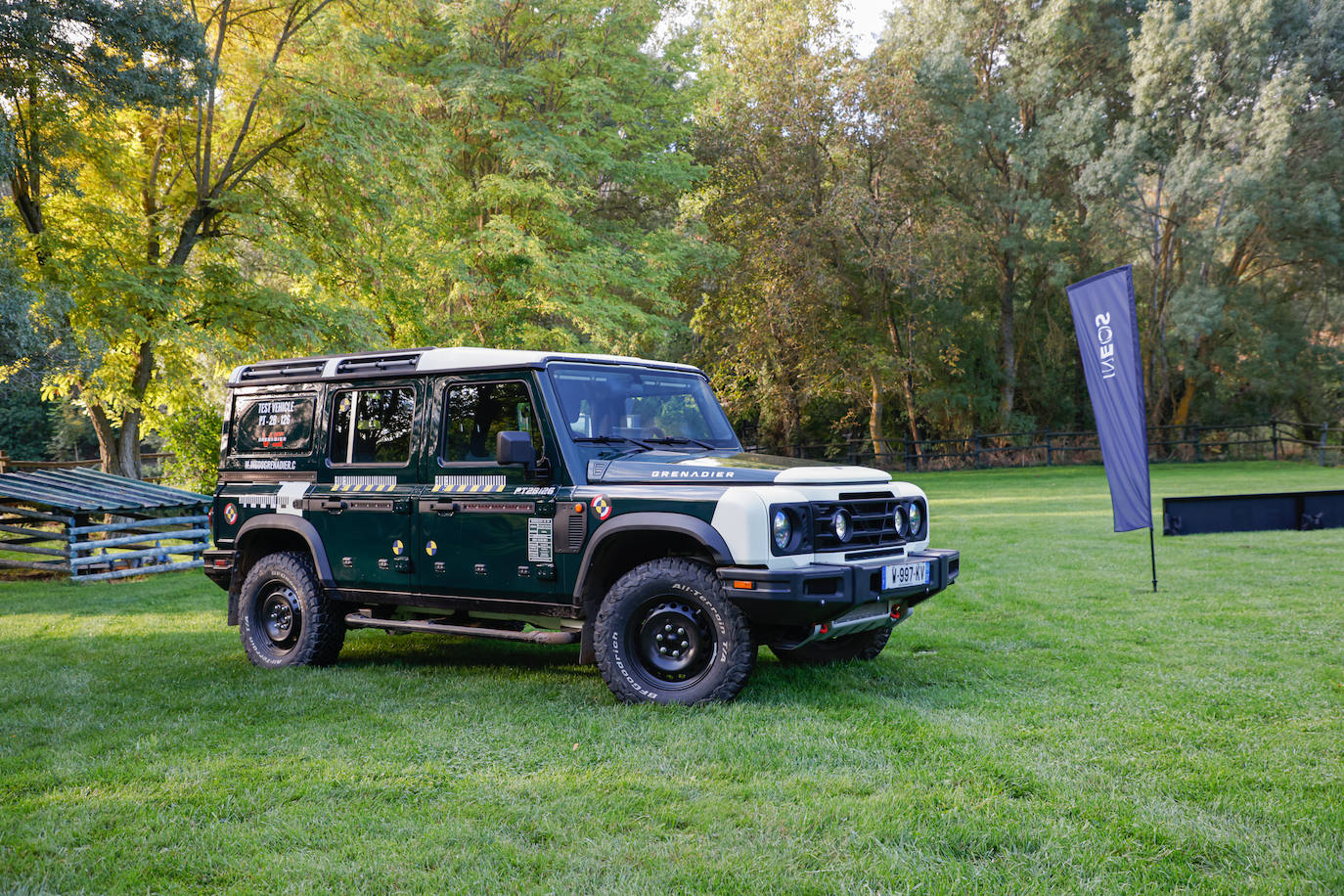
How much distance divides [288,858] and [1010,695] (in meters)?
4.28

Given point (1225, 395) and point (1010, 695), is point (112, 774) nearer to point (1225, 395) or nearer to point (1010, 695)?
point (1010, 695)

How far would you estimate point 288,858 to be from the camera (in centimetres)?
387

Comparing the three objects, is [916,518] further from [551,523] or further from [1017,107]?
[1017,107]

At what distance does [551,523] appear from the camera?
6559mm

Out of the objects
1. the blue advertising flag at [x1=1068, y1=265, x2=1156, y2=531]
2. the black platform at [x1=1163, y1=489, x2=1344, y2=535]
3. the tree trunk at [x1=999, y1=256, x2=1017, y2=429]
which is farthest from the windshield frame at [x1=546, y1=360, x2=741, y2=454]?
the tree trunk at [x1=999, y1=256, x2=1017, y2=429]

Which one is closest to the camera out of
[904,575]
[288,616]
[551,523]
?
[904,575]

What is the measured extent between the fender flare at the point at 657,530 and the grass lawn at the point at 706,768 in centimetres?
83

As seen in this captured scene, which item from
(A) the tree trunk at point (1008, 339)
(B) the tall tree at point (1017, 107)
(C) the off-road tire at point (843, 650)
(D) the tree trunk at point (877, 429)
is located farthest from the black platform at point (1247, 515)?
(A) the tree trunk at point (1008, 339)

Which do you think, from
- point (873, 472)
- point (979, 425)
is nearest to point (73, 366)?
point (873, 472)

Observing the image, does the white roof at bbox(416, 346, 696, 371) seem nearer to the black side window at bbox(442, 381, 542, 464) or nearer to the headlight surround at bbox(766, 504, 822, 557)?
the black side window at bbox(442, 381, 542, 464)

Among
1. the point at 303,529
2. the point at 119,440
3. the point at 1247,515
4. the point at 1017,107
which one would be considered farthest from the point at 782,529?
the point at 1017,107

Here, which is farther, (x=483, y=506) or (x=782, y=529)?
(x=483, y=506)

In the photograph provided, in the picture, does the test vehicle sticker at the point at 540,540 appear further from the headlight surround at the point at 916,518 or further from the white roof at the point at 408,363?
the headlight surround at the point at 916,518

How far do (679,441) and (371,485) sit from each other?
225 cm
